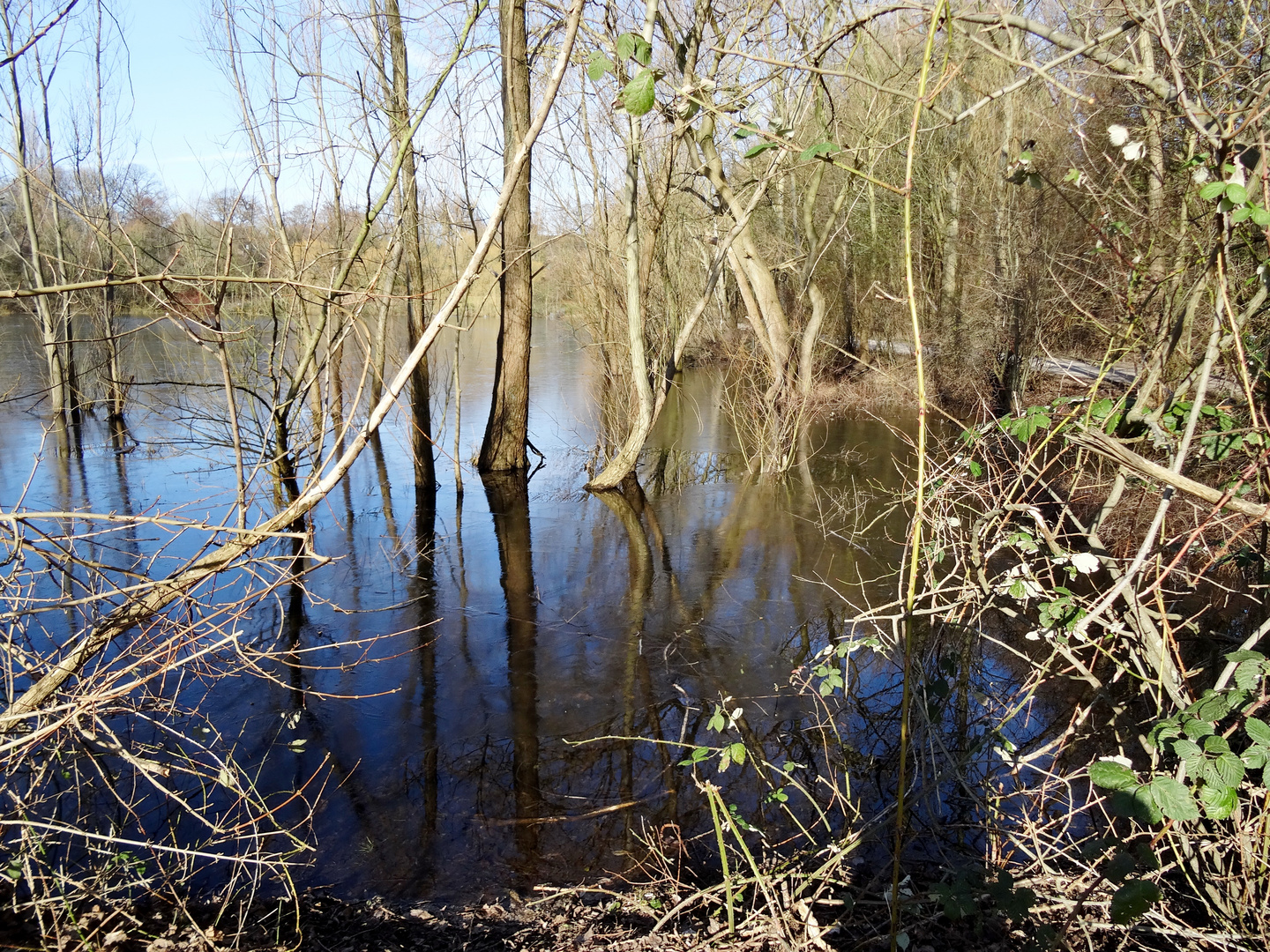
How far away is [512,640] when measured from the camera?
6.91 m

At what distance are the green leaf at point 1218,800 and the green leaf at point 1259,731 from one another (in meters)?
0.15

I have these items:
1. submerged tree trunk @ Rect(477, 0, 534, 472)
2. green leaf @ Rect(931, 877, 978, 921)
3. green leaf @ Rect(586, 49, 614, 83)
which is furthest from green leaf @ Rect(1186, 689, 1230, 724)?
submerged tree trunk @ Rect(477, 0, 534, 472)

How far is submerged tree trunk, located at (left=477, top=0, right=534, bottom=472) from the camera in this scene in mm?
10688

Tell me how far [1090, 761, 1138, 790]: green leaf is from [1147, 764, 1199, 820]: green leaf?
0.17 feet

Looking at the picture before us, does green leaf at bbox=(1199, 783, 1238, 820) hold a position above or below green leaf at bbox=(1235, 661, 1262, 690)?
below

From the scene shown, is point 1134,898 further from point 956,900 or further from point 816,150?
point 816,150

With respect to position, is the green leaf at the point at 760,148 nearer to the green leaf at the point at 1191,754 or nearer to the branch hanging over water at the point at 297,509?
the branch hanging over water at the point at 297,509

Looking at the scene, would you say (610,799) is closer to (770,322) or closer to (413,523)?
(413,523)

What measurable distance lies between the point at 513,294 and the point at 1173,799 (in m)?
10.4

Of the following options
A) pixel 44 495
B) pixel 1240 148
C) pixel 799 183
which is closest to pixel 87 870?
pixel 1240 148

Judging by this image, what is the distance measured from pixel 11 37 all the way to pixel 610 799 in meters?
14.2

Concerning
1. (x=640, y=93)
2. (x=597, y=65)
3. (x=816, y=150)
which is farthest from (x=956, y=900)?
(x=597, y=65)

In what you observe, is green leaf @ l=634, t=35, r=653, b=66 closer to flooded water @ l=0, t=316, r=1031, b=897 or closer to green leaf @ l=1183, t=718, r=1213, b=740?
flooded water @ l=0, t=316, r=1031, b=897

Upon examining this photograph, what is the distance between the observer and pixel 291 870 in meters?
4.09
